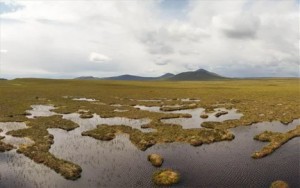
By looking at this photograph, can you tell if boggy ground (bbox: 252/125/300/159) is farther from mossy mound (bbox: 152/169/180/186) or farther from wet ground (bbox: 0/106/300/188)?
mossy mound (bbox: 152/169/180/186)

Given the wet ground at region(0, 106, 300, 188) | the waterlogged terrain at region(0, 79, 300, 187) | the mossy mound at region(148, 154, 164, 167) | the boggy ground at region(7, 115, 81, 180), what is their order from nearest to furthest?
1. the wet ground at region(0, 106, 300, 188)
2. the waterlogged terrain at region(0, 79, 300, 187)
3. the boggy ground at region(7, 115, 81, 180)
4. the mossy mound at region(148, 154, 164, 167)

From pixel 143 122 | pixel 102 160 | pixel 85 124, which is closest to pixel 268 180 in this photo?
pixel 102 160

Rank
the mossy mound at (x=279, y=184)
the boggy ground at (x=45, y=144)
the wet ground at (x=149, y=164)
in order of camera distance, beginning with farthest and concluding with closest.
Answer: the boggy ground at (x=45, y=144) < the wet ground at (x=149, y=164) < the mossy mound at (x=279, y=184)

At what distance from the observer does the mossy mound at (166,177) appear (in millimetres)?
30578

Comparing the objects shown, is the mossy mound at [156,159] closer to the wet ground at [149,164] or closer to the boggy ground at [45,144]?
the wet ground at [149,164]

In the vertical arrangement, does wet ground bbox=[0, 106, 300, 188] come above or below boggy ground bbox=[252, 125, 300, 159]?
below

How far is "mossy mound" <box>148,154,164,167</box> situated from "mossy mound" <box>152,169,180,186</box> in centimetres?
290

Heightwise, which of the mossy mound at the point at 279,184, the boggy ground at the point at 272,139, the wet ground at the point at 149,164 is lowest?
the wet ground at the point at 149,164

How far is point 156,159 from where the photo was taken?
36.8m

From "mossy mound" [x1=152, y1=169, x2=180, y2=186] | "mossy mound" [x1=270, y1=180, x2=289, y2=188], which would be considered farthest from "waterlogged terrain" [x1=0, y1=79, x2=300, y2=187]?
"mossy mound" [x1=270, y1=180, x2=289, y2=188]

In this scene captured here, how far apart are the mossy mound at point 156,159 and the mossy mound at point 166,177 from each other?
2.90m

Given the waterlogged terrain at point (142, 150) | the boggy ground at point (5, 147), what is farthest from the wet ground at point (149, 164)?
the boggy ground at point (5, 147)

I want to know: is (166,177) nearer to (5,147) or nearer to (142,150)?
(142,150)

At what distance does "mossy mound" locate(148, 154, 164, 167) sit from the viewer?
35.8m
